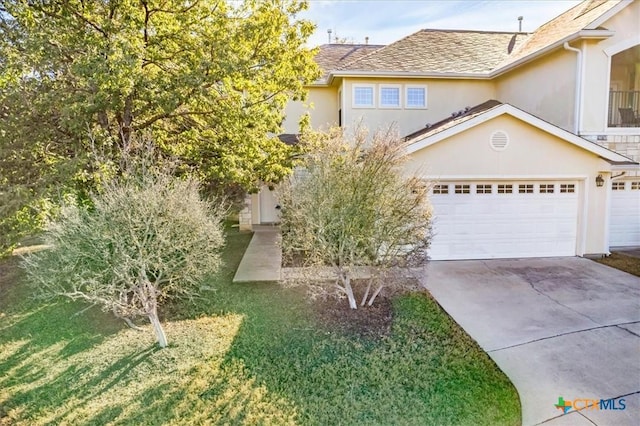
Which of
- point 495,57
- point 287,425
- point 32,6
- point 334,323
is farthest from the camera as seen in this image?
point 495,57

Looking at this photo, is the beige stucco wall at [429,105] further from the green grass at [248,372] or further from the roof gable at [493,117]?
the green grass at [248,372]

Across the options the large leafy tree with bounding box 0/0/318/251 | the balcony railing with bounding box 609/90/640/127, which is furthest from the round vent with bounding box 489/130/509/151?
the large leafy tree with bounding box 0/0/318/251

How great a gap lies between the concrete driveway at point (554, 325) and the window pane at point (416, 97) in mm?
7539

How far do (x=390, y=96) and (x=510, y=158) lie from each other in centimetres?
614

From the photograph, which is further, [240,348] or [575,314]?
[575,314]

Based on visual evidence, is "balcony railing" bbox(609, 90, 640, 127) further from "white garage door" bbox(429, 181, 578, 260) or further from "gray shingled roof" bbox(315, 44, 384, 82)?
"gray shingled roof" bbox(315, 44, 384, 82)

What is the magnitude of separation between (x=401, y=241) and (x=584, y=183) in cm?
770

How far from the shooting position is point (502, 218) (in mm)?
11297

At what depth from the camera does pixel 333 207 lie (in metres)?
7.01

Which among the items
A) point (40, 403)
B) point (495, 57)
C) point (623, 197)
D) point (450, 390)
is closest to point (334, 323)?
point (450, 390)

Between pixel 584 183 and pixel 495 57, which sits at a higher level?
pixel 495 57

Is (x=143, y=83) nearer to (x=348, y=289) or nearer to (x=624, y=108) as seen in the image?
(x=348, y=289)

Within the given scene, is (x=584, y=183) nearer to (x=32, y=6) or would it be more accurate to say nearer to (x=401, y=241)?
(x=401, y=241)

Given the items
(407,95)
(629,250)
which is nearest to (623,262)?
(629,250)
